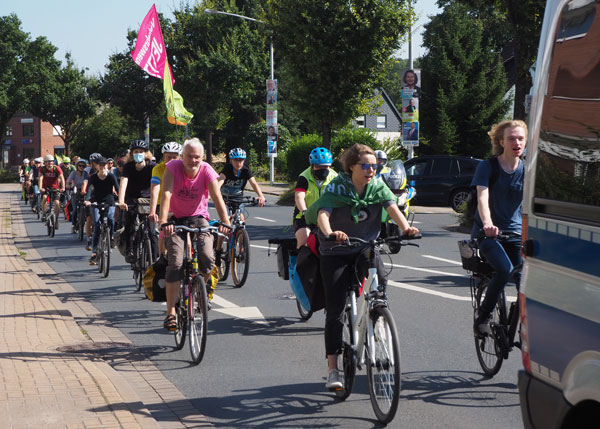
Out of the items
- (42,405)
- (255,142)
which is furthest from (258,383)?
(255,142)

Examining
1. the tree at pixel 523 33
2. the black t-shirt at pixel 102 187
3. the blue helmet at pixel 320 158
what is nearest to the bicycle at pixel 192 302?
the blue helmet at pixel 320 158

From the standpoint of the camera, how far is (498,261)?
19.9ft

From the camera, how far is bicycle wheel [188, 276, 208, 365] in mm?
6965

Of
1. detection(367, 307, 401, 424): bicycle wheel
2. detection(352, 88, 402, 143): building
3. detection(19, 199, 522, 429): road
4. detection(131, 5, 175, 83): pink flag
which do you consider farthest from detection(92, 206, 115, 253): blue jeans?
detection(352, 88, 402, 143): building

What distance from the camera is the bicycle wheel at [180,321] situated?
7492mm

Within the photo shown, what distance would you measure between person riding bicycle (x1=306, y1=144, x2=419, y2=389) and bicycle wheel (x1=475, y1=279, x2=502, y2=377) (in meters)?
1.12

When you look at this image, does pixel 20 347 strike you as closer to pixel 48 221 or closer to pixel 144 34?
pixel 144 34

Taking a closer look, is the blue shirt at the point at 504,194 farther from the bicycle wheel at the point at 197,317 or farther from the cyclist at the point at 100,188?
the cyclist at the point at 100,188

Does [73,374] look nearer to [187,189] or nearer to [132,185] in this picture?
[187,189]

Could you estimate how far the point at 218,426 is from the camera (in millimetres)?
5367

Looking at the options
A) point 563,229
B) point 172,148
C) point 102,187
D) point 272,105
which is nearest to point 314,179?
point 172,148

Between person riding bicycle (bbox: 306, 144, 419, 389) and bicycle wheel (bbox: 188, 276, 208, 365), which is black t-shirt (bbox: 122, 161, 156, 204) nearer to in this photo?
bicycle wheel (bbox: 188, 276, 208, 365)

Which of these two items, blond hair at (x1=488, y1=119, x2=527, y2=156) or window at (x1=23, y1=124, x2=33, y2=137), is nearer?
blond hair at (x1=488, y1=119, x2=527, y2=156)

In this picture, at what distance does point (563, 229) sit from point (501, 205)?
2.97 metres
